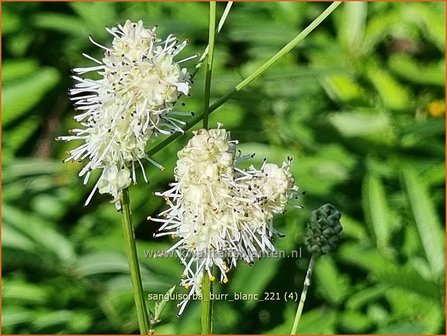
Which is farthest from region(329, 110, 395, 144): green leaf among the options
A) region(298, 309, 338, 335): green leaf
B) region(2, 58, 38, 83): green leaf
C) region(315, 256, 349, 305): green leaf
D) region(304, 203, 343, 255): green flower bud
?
region(304, 203, 343, 255): green flower bud

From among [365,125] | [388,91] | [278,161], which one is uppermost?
[388,91]

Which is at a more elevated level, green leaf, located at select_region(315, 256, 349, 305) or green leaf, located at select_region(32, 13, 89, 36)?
green leaf, located at select_region(32, 13, 89, 36)

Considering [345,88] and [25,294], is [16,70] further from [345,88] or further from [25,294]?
[345,88]

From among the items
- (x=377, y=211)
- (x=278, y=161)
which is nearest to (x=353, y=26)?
(x=278, y=161)

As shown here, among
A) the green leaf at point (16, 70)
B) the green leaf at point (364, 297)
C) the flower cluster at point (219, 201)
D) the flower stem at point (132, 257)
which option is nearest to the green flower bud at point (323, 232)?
the flower cluster at point (219, 201)

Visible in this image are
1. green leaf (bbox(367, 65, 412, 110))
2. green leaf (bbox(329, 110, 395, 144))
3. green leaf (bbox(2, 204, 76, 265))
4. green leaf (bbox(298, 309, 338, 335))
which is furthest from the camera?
green leaf (bbox(367, 65, 412, 110))

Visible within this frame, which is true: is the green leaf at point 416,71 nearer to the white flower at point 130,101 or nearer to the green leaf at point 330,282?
the green leaf at point 330,282

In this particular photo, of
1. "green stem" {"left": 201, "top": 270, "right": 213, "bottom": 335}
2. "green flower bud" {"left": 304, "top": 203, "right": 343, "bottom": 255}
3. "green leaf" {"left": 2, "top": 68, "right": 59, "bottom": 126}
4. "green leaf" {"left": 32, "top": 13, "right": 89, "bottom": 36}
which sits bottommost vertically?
"green stem" {"left": 201, "top": 270, "right": 213, "bottom": 335}

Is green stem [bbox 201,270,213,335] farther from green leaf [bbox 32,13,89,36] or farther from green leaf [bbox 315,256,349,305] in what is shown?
green leaf [bbox 32,13,89,36]
